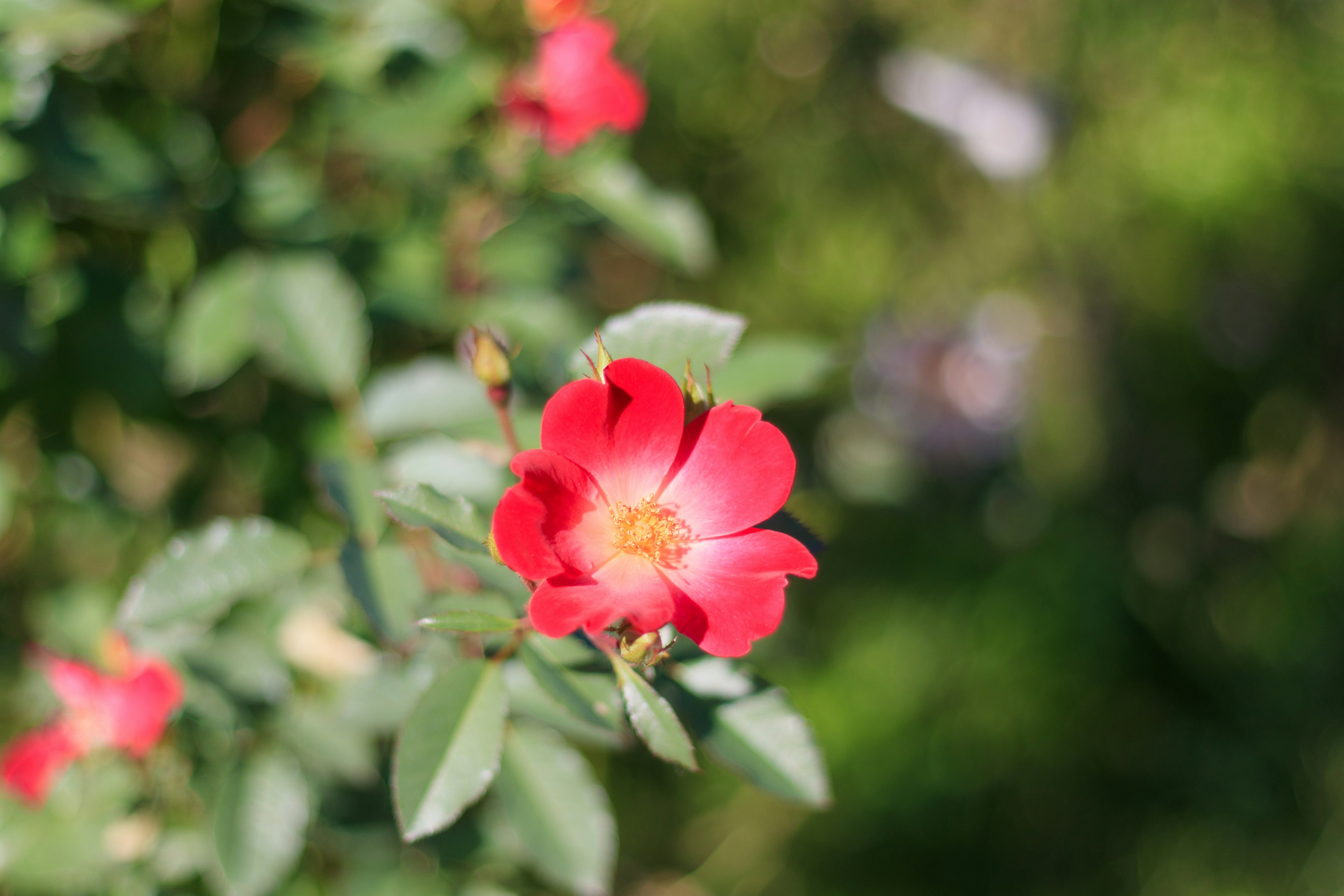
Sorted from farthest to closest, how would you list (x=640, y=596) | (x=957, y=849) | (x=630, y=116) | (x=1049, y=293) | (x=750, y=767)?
1. (x=1049, y=293)
2. (x=957, y=849)
3. (x=630, y=116)
4. (x=750, y=767)
5. (x=640, y=596)

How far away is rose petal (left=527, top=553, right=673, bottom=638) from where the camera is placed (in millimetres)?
534

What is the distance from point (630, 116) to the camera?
1.11 meters

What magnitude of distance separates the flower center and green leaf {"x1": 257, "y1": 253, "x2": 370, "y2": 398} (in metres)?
0.45

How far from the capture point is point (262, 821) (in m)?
0.92

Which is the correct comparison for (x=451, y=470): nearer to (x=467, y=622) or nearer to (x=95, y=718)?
(x=467, y=622)

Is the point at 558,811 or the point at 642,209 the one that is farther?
the point at 642,209

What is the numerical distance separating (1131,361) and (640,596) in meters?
2.24

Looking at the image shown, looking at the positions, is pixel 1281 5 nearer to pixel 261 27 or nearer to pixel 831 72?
pixel 831 72

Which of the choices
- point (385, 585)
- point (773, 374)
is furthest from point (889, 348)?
point (385, 585)

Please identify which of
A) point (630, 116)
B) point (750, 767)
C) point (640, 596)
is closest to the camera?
point (640, 596)

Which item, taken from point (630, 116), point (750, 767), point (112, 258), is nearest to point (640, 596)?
point (750, 767)

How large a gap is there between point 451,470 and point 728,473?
0.35m

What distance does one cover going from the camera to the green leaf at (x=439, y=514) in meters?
0.62

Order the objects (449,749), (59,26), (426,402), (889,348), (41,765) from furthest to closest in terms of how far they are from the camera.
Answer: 1. (889,348)
2. (41,765)
3. (426,402)
4. (59,26)
5. (449,749)
